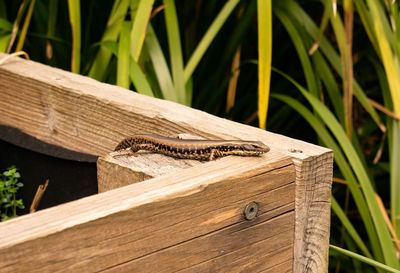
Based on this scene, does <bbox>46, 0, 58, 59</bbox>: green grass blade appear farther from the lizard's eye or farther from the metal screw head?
the metal screw head

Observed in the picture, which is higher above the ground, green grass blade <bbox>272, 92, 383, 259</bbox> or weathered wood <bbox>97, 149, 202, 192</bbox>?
weathered wood <bbox>97, 149, 202, 192</bbox>

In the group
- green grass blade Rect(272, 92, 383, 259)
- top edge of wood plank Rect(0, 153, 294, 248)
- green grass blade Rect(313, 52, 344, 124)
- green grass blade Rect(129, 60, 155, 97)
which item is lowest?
green grass blade Rect(272, 92, 383, 259)

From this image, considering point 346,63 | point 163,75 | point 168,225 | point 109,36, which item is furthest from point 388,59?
point 168,225

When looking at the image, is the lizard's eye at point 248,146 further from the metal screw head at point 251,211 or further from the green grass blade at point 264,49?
the green grass blade at point 264,49

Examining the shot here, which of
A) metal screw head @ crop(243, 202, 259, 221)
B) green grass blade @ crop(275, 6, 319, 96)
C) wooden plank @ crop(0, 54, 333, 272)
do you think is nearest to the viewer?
metal screw head @ crop(243, 202, 259, 221)

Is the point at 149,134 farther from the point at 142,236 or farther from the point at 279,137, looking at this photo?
the point at 142,236

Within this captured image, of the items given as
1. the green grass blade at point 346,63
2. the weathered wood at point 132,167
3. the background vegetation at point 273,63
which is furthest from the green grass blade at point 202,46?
the weathered wood at point 132,167

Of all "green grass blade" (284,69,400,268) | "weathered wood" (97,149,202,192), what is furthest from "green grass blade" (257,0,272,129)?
"weathered wood" (97,149,202,192)

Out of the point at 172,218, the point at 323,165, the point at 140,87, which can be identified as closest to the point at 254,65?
the point at 140,87

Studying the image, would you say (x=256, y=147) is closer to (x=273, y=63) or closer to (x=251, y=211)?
(x=251, y=211)
